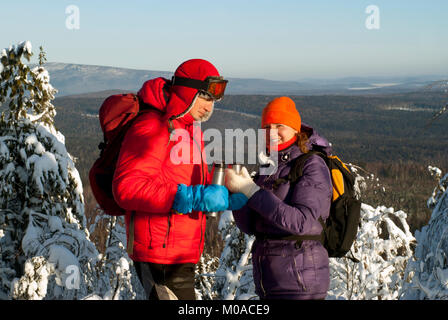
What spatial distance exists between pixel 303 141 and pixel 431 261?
2520mm

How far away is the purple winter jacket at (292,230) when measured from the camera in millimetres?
3010

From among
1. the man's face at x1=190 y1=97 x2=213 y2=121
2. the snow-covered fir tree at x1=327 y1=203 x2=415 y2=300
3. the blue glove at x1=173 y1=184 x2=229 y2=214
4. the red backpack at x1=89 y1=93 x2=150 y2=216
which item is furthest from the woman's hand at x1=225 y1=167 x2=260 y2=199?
the snow-covered fir tree at x1=327 y1=203 x2=415 y2=300

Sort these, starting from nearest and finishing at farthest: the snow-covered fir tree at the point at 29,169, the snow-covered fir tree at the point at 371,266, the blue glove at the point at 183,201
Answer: the blue glove at the point at 183,201 < the snow-covered fir tree at the point at 371,266 < the snow-covered fir tree at the point at 29,169

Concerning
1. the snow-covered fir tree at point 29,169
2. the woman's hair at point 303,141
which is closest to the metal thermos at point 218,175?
the woman's hair at point 303,141

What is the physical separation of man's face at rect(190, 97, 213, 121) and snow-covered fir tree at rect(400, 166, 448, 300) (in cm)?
275

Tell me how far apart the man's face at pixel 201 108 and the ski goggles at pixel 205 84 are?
0.06m

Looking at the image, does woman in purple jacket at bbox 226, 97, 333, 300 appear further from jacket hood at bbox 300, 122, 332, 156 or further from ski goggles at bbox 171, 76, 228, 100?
ski goggles at bbox 171, 76, 228, 100

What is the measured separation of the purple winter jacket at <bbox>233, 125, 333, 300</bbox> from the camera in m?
3.01

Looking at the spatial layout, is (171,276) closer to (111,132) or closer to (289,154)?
(111,132)

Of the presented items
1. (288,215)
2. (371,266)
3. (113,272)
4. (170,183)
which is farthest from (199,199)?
(371,266)

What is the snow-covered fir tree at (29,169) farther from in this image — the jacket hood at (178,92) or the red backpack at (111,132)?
the jacket hood at (178,92)

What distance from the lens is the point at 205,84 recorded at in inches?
121

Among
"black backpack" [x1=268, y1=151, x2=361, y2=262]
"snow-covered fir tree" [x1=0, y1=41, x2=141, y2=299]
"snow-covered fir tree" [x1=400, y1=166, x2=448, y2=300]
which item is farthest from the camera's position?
"snow-covered fir tree" [x1=0, y1=41, x2=141, y2=299]
